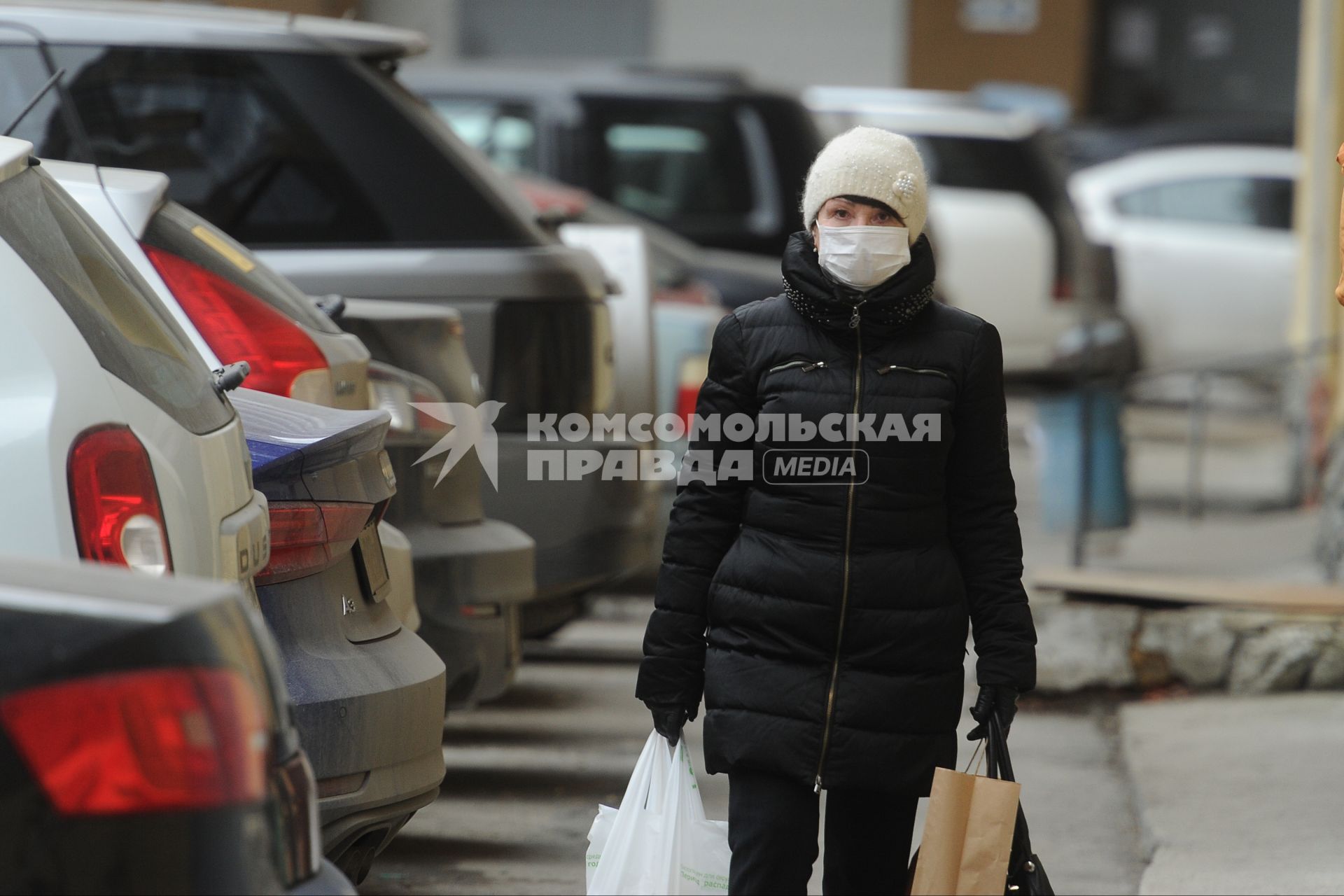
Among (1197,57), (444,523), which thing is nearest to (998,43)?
(1197,57)

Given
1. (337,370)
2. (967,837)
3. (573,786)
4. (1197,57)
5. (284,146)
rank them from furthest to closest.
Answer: (1197,57)
(573,786)
(284,146)
(337,370)
(967,837)

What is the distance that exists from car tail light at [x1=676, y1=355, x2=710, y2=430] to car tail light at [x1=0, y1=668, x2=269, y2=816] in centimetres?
545

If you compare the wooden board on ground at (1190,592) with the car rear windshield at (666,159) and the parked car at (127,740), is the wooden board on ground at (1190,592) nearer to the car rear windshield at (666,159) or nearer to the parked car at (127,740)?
the car rear windshield at (666,159)

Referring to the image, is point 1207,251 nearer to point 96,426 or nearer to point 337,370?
point 337,370

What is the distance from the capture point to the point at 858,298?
3.35 meters

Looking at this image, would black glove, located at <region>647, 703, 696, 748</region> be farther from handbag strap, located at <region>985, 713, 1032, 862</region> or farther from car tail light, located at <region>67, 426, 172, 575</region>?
car tail light, located at <region>67, 426, 172, 575</region>

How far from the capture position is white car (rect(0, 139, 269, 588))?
9.36ft

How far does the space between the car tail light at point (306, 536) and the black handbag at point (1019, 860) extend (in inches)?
50.6

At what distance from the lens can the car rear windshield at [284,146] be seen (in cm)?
546

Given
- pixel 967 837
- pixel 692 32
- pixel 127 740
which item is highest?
pixel 692 32

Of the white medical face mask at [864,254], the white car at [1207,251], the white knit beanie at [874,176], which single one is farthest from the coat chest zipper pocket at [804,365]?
the white car at [1207,251]

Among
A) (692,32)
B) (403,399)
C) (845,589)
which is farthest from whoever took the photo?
(692,32)

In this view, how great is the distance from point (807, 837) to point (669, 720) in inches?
12.2

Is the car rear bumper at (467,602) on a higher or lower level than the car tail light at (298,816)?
lower
